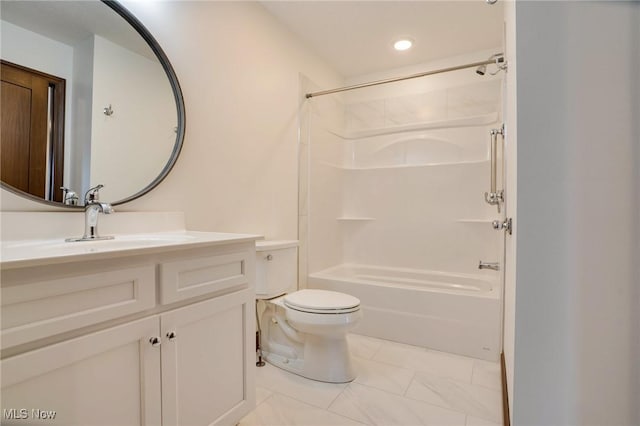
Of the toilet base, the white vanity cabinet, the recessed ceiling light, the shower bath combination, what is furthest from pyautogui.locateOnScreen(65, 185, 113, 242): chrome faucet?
the recessed ceiling light

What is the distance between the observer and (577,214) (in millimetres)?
795

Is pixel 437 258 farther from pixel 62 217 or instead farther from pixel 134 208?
pixel 62 217

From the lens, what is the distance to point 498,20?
235 centimetres

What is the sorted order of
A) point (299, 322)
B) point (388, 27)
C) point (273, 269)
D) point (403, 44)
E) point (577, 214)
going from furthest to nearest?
point (403, 44) < point (388, 27) < point (273, 269) < point (299, 322) < point (577, 214)

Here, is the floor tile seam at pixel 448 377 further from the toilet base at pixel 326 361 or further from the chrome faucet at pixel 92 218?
the chrome faucet at pixel 92 218

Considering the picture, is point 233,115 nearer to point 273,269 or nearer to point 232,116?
point 232,116

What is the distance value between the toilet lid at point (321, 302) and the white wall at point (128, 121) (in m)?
0.98

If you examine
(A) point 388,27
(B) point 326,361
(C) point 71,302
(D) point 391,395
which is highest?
(A) point 388,27

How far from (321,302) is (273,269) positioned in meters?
0.35

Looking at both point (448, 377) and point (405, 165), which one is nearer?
point (448, 377)

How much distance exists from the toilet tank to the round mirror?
2.28ft

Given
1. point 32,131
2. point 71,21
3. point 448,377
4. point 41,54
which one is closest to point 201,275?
point 32,131

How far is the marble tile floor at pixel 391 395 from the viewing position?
1500 mm

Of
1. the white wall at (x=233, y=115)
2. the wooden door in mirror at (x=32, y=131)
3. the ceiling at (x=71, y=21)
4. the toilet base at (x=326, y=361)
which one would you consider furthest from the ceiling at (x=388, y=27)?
the toilet base at (x=326, y=361)
